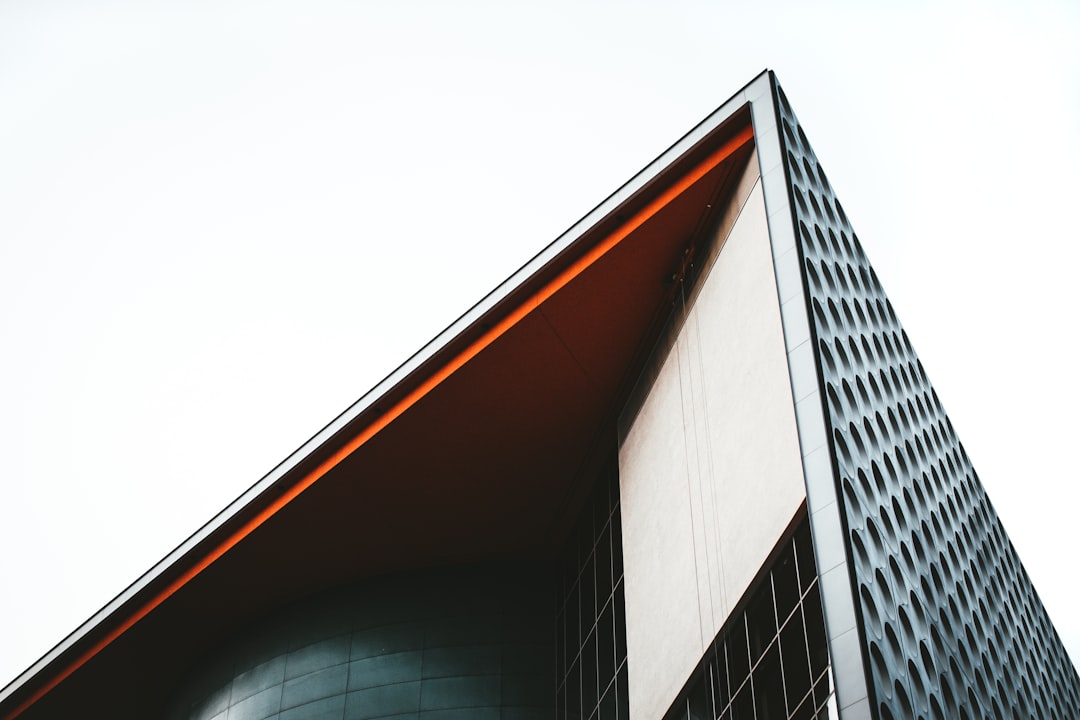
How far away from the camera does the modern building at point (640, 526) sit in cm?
1619

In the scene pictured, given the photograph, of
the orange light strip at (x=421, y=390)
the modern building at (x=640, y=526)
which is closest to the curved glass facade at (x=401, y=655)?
the modern building at (x=640, y=526)

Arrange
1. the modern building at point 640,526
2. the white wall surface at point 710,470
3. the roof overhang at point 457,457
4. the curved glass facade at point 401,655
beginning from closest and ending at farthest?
the modern building at point 640,526 < the white wall surface at point 710,470 < the roof overhang at point 457,457 < the curved glass facade at point 401,655

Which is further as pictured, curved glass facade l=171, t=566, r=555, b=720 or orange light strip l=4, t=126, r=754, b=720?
curved glass facade l=171, t=566, r=555, b=720

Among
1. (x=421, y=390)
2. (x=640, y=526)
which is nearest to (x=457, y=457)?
(x=421, y=390)

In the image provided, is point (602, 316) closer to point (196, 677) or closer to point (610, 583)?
point (610, 583)

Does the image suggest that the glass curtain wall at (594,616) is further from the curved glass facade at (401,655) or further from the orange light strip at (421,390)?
the orange light strip at (421,390)

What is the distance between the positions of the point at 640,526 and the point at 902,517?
597 cm

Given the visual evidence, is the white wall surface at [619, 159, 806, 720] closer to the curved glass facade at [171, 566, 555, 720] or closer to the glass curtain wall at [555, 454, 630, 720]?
the glass curtain wall at [555, 454, 630, 720]

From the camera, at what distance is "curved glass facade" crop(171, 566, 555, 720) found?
26312 mm

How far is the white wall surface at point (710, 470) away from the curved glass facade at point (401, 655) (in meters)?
5.48

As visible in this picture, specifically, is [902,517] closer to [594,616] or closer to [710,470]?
[710,470]

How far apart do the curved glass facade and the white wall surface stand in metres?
5.48

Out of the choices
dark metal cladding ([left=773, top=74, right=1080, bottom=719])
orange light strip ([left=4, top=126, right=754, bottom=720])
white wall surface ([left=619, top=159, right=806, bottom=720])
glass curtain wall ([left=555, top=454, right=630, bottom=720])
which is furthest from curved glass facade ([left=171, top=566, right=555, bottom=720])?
dark metal cladding ([left=773, top=74, right=1080, bottom=719])

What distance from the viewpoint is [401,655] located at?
27266 millimetres
